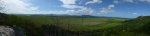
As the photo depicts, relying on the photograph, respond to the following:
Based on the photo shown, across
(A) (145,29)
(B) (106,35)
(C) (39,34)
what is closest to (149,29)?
(A) (145,29)

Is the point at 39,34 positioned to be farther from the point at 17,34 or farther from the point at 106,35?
the point at 106,35

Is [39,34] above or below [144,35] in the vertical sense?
above

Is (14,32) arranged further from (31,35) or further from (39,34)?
(39,34)

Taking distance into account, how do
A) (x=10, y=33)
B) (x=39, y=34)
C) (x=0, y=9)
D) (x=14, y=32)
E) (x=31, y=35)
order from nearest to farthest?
(x=10, y=33)
(x=14, y=32)
(x=0, y=9)
(x=31, y=35)
(x=39, y=34)

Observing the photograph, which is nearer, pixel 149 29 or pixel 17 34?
pixel 17 34

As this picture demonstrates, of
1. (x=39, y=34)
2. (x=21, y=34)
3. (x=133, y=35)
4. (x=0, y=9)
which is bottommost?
(x=133, y=35)

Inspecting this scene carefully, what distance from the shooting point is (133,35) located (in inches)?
4375

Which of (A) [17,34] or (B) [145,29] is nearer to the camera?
(A) [17,34]

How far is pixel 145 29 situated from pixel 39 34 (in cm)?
8355

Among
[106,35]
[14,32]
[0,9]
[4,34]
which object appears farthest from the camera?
[106,35]

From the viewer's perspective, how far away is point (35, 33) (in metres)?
40.2

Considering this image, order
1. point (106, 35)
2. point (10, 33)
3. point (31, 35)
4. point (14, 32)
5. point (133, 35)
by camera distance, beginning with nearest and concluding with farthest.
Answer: point (10, 33) → point (14, 32) → point (31, 35) → point (106, 35) → point (133, 35)

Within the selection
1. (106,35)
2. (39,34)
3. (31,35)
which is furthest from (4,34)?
(106,35)

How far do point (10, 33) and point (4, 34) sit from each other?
88cm
